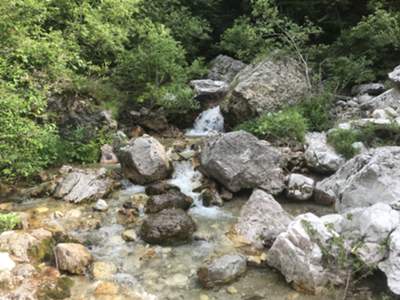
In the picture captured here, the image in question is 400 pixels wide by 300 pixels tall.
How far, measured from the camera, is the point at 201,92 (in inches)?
618

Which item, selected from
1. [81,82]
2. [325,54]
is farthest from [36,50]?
[325,54]

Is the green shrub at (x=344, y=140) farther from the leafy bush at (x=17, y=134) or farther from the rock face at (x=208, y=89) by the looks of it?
the leafy bush at (x=17, y=134)

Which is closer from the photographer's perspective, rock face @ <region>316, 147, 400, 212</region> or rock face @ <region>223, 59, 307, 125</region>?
rock face @ <region>316, 147, 400, 212</region>

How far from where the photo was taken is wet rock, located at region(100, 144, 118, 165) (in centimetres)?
1220

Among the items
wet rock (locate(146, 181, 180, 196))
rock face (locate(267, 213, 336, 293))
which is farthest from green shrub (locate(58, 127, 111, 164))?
rock face (locate(267, 213, 336, 293))

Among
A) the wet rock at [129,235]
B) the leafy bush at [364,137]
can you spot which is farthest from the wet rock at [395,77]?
the wet rock at [129,235]

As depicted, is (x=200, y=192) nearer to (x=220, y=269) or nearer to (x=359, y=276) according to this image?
(x=220, y=269)

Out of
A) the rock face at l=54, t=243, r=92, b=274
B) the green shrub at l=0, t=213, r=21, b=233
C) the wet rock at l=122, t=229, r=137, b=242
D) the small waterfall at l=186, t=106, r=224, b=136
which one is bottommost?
the small waterfall at l=186, t=106, r=224, b=136

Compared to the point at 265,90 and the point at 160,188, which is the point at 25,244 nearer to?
the point at 160,188

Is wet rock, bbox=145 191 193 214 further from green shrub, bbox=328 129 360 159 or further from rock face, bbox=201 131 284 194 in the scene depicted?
green shrub, bbox=328 129 360 159

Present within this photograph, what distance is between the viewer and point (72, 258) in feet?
23.9

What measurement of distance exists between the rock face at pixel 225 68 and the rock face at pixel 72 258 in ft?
37.4

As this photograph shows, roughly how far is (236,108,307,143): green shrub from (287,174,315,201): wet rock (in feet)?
6.47

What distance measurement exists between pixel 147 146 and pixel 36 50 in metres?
3.45
